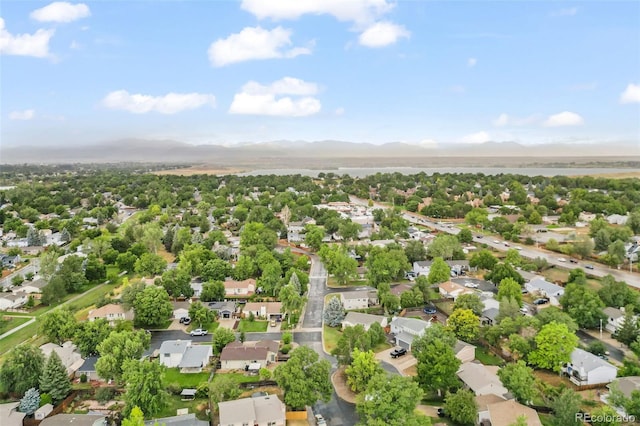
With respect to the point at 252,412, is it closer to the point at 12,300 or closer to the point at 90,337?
the point at 90,337

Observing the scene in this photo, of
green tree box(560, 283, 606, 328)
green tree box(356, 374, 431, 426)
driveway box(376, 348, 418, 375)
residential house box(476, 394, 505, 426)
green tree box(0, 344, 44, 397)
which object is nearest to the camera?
green tree box(356, 374, 431, 426)

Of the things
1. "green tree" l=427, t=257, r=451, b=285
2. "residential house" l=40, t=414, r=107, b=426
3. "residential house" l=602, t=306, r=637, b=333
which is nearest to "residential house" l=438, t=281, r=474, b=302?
"green tree" l=427, t=257, r=451, b=285

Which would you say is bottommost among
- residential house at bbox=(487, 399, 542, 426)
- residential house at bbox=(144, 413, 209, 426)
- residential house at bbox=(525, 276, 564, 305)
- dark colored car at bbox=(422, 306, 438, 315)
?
residential house at bbox=(144, 413, 209, 426)

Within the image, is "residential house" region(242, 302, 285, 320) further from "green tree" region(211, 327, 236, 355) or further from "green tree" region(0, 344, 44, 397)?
"green tree" region(0, 344, 44, 397)

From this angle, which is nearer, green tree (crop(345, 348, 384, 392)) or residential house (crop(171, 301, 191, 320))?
green tree (crop(345, 348, 384, 392))

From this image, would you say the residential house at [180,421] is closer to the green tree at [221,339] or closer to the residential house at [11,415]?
the residential house at [11,415]

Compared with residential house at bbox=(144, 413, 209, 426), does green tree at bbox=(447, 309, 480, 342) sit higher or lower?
higher

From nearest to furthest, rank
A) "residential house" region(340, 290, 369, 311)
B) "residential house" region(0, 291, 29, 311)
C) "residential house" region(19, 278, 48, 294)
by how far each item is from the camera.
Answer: "residential house" region(340, 290, 369, 311)
"residential house" region(0, 291, 29, 311)
"residential house" region(19, 278, 48, 294)
